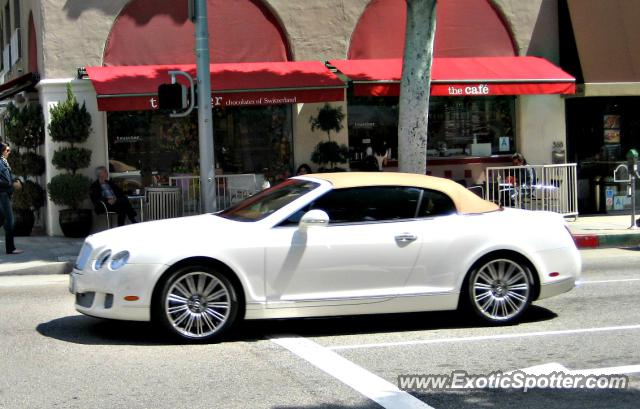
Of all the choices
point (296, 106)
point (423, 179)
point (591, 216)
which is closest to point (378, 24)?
point (296, 106)

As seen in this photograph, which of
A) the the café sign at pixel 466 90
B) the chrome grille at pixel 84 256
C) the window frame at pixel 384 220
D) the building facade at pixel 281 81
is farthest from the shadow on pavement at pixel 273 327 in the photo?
the the café sign at pixel 466 90

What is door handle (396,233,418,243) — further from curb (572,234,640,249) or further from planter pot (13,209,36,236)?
planter pot (13,209,36,236)

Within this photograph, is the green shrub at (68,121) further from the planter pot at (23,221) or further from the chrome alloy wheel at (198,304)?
the chrome alloy wheel at (198,304)

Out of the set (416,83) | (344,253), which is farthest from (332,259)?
(416,83)

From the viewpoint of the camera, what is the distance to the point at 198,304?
7402mm

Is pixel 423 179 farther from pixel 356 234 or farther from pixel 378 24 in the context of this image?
pixel 378 24

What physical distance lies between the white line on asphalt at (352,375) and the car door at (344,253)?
40cm

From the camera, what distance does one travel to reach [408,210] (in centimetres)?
805

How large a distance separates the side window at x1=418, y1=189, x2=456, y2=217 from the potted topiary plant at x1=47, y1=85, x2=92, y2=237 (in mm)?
9764

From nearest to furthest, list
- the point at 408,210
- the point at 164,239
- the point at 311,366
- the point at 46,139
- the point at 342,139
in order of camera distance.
A: the point at 311,366 → the point at 164,239 → the point at 408,210 → the point at 46,139 → the point at 342,139

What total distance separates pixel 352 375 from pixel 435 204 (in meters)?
2.30

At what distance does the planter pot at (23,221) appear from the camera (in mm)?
16812

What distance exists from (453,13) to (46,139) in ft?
29.5

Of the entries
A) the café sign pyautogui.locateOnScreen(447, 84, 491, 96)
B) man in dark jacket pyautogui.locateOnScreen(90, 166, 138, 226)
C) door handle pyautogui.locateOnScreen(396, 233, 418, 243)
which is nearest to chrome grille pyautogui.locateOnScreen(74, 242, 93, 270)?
door handle pyautogui.locateOnScreen(396, 233, 418, 243)
